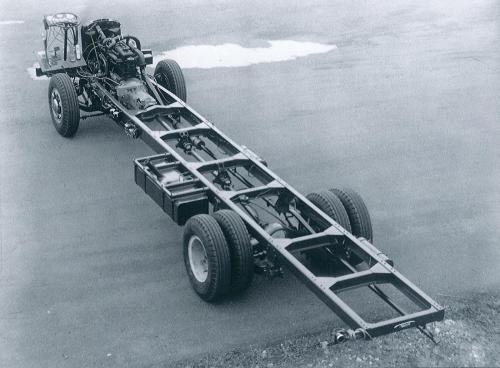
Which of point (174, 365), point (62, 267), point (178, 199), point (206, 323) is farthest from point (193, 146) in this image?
point (174, 365)

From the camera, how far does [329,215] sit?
7.63m

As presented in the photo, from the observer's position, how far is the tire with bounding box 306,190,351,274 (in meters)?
7.56

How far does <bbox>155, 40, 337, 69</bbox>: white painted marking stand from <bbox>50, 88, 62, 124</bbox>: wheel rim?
405cm

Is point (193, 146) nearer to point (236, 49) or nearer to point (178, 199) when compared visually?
point (178, 199)

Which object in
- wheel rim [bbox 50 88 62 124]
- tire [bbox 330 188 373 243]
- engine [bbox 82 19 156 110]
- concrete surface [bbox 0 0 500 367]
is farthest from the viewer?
wheel rim [bbox 50 88 62 124]

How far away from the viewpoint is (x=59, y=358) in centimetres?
651

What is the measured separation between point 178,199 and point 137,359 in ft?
6.22

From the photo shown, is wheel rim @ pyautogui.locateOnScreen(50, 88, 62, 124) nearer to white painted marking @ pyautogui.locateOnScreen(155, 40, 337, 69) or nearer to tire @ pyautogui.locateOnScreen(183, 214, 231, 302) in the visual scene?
white painted marking @ pyautogui.locateOnScreen(155, 40, 337, 69)

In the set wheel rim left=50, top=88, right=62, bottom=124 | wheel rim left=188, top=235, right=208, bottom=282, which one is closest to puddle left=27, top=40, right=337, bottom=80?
wheel rim left=50, top=88, right=62, bottom=124

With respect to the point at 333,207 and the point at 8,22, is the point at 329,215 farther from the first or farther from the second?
the point at 8,22

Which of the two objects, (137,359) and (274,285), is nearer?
(137,359)

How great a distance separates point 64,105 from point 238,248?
5.22 m

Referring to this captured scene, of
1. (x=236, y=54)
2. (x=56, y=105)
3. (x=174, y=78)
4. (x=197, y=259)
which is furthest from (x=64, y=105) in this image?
(x=236, y=54)

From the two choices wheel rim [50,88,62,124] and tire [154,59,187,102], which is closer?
wheel rim [50,88,62,124]
